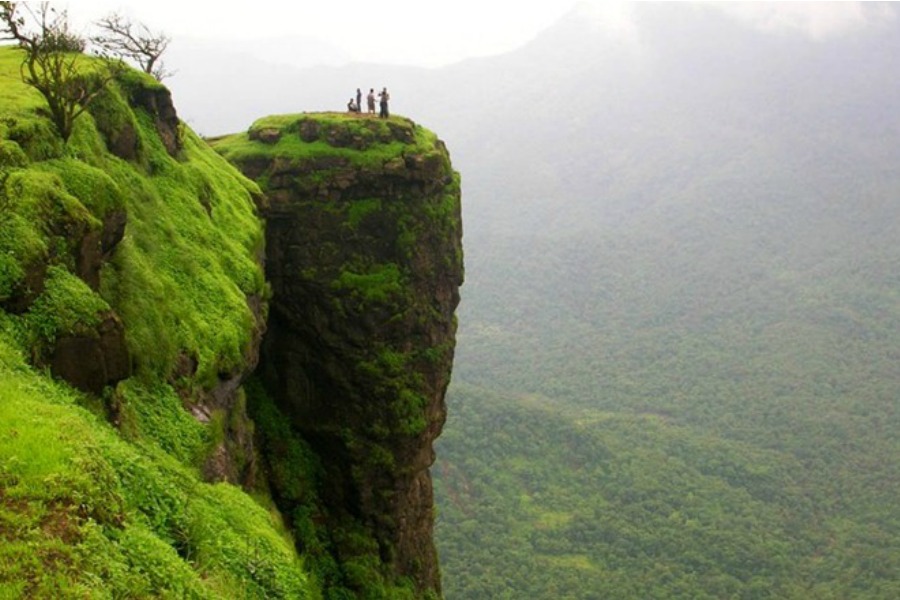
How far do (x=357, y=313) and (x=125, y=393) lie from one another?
51.8 ft

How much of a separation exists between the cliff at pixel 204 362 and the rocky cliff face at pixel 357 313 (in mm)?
87

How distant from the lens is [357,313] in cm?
3156

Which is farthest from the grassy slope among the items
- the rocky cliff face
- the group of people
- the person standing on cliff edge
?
the group of people

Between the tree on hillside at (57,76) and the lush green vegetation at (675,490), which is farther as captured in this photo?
the lush green vegetation at (675,490)

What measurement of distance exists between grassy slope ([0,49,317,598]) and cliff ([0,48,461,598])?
43mm

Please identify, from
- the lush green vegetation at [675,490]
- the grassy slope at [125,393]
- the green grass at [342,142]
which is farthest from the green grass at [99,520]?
the lush green vegetation at [675,490]

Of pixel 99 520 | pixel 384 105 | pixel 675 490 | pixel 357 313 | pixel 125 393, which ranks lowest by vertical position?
pixel 675 490

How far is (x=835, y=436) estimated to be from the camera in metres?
155

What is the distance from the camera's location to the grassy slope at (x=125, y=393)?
1012 centimetres

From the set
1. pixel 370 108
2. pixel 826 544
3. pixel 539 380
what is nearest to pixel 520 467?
pixel 826 544

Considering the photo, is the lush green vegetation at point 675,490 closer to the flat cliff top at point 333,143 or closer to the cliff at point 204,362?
the cliff at point 204,362

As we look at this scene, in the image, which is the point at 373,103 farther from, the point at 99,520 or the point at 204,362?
the point at 99,520

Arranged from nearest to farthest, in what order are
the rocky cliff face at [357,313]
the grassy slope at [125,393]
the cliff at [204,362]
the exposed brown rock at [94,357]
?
the grassy slope at [125,393] → the cliff at [204,362] → the exposed brown rock at [94,357] → the rocky cliff face at [357,313]

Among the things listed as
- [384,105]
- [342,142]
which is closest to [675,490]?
[384,105]
